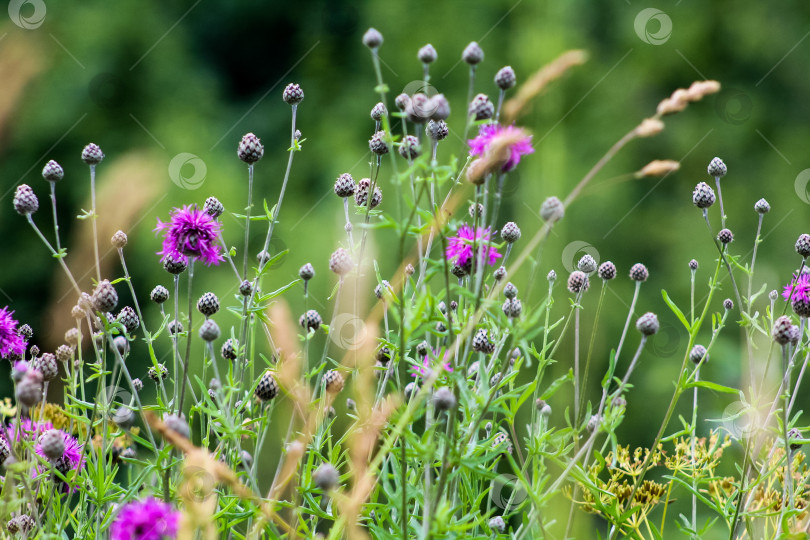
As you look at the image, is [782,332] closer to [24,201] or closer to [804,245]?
[804,245]

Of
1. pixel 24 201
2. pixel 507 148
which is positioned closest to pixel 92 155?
pixel 24 201

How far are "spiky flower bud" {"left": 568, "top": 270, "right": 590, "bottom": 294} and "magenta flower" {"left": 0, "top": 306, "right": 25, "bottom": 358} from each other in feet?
2.47

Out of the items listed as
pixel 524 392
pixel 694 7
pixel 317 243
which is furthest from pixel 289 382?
pixel 694 7

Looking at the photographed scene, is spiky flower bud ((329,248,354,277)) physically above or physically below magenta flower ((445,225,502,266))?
below

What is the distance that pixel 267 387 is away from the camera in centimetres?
99

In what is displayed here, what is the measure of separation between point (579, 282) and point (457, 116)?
2.87 m

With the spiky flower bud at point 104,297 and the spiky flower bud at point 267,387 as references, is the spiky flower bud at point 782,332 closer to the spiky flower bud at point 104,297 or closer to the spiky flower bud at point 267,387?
the spiky flower bud at point 267,387

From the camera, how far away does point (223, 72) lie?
15.5 ft

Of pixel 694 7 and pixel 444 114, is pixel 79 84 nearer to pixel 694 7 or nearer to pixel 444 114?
pixel 694 7

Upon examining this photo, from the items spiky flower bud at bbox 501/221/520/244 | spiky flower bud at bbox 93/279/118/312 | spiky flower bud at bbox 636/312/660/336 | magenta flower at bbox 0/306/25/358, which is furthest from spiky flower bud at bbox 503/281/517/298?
magenta flower at bbox 0/306/25/358

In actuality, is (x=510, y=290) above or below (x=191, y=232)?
above

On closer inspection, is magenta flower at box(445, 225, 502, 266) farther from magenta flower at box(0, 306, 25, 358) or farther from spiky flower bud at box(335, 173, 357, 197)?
magenta flower at box(0, 306, 25, 358)

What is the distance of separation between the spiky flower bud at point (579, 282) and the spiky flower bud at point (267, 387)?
1.49 ft

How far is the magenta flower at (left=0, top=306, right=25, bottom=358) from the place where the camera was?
1.11 meters
